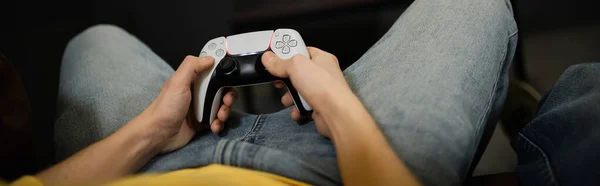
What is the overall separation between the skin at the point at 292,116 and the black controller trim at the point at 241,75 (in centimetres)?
1

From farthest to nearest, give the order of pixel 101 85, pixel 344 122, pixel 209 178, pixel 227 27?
pixel 227 27, pixel 101 85, pixel 344 122, pixel 209 178

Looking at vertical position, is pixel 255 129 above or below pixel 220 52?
below

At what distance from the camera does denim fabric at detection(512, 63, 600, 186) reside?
50 centimetres

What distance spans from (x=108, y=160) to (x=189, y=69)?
0.50 ft

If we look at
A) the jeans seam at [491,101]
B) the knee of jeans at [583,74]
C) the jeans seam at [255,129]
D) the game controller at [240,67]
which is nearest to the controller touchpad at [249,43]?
the game controller at [240,67]

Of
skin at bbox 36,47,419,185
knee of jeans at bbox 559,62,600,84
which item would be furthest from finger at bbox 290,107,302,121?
knee of jeans at bbox 559,62,600,84

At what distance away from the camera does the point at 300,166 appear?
1.66 ft

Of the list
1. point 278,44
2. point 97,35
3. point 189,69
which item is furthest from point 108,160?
point 97,35

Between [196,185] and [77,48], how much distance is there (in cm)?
61

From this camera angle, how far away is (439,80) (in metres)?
0.56

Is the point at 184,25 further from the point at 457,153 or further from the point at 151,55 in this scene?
the point at 457,153

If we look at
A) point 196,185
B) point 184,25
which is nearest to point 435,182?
point 196,185

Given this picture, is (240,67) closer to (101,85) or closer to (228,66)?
(228,66)

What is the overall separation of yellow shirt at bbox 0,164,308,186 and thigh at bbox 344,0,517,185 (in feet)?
0.44
